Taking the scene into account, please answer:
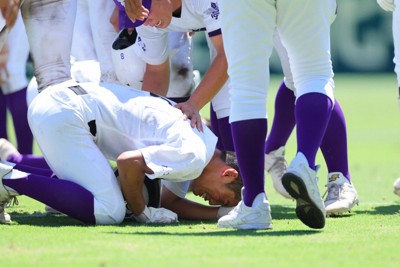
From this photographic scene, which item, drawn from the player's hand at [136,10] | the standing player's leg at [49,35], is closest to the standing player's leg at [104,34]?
the standing player's leg at [49,35]

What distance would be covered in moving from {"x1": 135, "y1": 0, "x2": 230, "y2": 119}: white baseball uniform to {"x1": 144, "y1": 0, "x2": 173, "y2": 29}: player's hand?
11 cm

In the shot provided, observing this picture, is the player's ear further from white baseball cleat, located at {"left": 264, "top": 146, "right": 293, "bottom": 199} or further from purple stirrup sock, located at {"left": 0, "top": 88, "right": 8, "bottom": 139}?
purple stirrup sock, located at {"left": 0, "top": 88, "right": 8, "bottom": 139}

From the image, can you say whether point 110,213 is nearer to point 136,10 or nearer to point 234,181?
point 234,181

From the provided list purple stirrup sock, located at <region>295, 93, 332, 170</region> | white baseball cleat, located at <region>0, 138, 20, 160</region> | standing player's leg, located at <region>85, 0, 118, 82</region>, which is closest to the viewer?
purple stirrup sock, located at <region>295, 93, 332, 170</region>

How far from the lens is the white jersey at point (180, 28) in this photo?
509 centimetres

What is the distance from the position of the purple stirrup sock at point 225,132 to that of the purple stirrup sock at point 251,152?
140 cm

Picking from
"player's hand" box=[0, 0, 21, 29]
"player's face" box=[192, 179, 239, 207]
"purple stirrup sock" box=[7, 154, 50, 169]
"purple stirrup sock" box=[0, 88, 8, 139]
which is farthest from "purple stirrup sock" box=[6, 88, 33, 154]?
"player's face" box=[192, 179, 239, 207]

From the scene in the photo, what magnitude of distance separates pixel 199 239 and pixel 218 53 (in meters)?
1.57

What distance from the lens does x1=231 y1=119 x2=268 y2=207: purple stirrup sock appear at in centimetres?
398

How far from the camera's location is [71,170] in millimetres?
4547

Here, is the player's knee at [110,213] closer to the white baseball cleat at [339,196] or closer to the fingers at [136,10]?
the fingers at [136,10]

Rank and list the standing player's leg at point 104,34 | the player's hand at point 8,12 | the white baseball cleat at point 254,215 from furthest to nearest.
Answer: the standing player's leg at point 104,34
the player's hand at point 8,12
the white baseball cleat at point 254,215

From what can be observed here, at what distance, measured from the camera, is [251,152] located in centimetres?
400

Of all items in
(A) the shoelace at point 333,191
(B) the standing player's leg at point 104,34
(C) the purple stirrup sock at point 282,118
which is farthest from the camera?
(B) the standing player's leg at point 104,34
